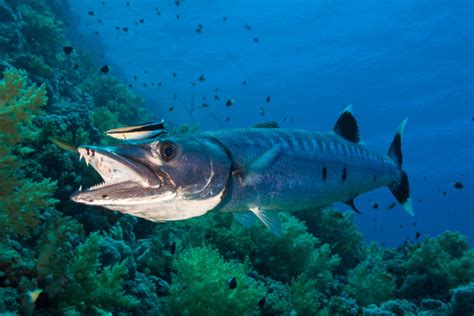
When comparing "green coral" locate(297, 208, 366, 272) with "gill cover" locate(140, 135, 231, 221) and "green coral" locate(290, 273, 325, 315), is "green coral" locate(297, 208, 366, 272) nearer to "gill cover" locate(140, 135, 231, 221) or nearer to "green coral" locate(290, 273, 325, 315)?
"green coral" locate(290, 273, 325, 315)

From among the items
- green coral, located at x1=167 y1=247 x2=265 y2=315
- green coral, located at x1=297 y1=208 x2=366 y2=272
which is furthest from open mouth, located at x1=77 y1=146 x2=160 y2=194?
green coral, located at x1=297 y1=208 x2=366 y2=272

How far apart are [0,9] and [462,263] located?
15448 millimetres

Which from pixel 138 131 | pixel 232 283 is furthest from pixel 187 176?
pixel 232 283

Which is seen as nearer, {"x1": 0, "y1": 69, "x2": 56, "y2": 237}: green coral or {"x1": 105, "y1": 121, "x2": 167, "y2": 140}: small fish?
{"x1": 105, "y1": 121, "x2": 167, "y2": 140}: small fish

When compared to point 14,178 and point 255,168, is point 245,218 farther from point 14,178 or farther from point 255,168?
point 14,178

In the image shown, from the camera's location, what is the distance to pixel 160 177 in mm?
2455

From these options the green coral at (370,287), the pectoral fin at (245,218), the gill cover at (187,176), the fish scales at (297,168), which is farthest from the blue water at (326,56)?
the gill cover at (187,176)

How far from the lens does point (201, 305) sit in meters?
4.49

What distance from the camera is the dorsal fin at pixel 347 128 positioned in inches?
175

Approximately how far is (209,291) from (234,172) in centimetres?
233

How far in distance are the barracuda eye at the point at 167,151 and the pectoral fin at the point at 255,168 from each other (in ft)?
1.92

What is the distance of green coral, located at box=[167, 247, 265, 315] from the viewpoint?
451cm

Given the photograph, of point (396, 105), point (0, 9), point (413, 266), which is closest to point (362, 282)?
point (413, 266)

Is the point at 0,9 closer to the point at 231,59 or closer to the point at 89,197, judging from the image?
the point at 89,197
